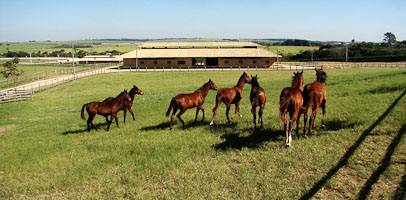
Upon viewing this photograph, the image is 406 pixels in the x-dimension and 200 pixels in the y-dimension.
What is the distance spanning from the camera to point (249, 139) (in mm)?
13398

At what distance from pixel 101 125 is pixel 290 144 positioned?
9874 millimetres

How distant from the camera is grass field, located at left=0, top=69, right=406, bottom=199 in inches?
391

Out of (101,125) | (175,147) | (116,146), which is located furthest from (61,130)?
(175,147)

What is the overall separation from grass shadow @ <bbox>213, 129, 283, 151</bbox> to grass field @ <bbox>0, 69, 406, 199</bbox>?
0.03m

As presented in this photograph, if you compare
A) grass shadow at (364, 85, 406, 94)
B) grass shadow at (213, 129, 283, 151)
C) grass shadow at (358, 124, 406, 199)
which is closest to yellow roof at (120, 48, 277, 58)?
grass shadow at (364, 85, 406, 94)

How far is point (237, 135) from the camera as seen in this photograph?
46.0 ft

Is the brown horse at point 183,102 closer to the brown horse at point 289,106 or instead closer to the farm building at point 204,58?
the brown horse at point 289,106

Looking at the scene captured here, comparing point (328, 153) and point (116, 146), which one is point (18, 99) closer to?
point (116, 146)

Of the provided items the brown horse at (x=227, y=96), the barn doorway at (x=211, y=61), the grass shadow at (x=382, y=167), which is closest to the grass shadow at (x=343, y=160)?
the grass shadow at (x=382, y=167)

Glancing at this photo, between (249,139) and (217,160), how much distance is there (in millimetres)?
2043

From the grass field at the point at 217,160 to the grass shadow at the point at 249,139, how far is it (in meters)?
0.03

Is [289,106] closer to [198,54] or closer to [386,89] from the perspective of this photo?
[386,89]

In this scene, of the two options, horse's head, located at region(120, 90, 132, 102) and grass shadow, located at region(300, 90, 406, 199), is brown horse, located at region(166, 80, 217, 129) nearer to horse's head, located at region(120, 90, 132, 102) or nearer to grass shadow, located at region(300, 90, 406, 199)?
horse's head, located at region(120, 90, 132, 102)

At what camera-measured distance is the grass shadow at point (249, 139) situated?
12.8 meters
